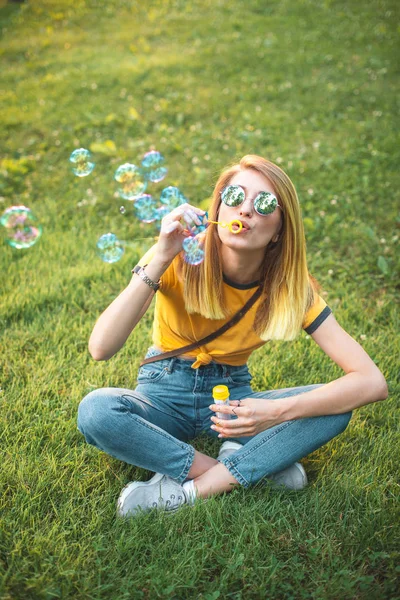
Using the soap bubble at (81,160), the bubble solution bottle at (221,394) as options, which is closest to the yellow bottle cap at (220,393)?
the bubble solution bottle at (221,394)

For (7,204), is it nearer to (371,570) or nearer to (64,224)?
(64,224)

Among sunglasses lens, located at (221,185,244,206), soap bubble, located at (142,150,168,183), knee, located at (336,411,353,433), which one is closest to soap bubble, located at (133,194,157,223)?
soap bubble, located at (142,150,168,183)

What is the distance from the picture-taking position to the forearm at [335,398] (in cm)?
235

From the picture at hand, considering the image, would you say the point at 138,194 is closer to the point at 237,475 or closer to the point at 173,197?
the point at 173,197

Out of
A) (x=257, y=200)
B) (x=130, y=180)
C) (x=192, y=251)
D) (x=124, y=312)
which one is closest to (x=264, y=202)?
(x=257, y=200)

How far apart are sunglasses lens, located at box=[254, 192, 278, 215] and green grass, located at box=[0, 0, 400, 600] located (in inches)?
47.9

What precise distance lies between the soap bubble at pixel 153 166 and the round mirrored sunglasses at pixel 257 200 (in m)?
0.85

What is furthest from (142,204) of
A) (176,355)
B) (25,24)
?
(25,24)

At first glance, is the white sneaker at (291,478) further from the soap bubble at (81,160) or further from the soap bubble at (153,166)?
the soap bubble at (81,160)

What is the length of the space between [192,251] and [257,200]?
35 centimetres

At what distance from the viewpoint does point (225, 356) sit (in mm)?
2605

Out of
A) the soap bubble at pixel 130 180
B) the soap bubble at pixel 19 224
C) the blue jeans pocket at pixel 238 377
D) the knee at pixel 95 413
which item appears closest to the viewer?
the knee at pixel 95 413

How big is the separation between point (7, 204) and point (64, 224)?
28.8 inches

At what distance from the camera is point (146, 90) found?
744 cm
